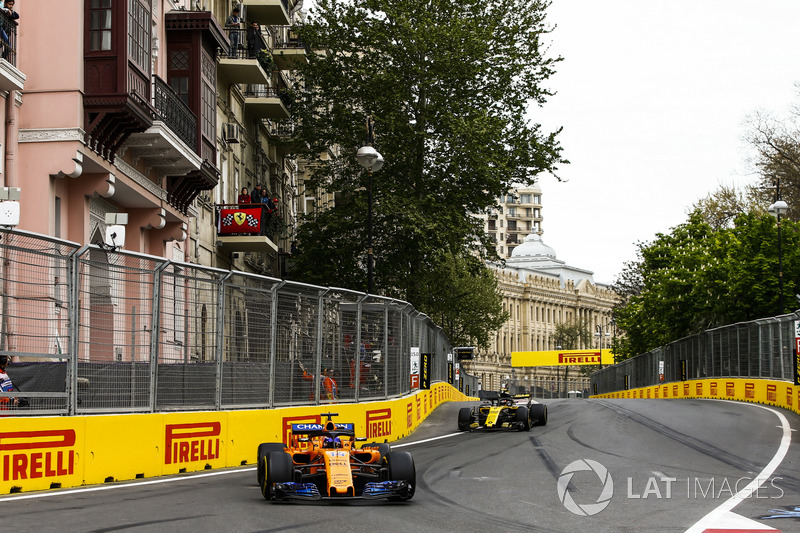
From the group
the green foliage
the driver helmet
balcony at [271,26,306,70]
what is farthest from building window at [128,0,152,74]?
the green foliage

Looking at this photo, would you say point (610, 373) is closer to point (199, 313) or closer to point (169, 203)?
point (169, 203)

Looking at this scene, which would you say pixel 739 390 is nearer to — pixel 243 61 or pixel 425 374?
pixel 425 374

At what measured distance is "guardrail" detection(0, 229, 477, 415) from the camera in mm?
12273

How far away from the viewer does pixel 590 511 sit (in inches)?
424

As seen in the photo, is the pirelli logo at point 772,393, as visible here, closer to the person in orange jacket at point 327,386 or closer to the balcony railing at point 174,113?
the balcony railing at point 174,113

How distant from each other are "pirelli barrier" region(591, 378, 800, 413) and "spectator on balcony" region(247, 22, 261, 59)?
19.2m

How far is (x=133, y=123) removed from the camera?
23344mm

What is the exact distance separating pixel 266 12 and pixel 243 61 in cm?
629

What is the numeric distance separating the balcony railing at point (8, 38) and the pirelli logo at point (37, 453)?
10.2m

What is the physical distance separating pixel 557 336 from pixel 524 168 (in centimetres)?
10918

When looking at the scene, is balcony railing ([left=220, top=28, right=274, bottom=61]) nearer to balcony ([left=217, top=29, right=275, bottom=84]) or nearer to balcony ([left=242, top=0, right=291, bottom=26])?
balcony ([left=217, top=29, right=275, bottom=84])

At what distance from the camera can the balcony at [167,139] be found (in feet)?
82.0

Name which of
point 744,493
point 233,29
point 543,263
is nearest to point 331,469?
point 744,493

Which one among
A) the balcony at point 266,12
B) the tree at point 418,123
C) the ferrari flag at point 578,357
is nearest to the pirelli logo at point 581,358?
the ferrari flag at point 578,357
